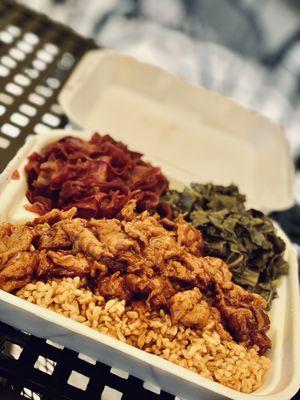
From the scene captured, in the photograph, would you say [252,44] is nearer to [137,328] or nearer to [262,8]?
[262,8]

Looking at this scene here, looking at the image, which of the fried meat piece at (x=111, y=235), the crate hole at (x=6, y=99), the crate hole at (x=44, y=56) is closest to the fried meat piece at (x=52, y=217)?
the fried meat piece at (x=111, y=235)

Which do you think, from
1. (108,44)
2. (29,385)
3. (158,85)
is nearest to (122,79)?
(158,85)

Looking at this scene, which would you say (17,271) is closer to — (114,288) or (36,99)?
(114,288)

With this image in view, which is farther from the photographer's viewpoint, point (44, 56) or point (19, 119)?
point (44, 56)

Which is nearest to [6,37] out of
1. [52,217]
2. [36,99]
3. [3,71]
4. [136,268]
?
[3,71]

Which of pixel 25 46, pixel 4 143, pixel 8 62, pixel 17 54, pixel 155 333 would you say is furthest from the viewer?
pixel 25 46

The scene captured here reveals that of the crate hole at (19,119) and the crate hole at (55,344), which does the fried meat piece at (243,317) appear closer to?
the crate hole at (55,344)
